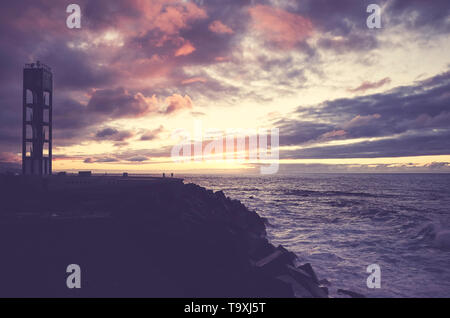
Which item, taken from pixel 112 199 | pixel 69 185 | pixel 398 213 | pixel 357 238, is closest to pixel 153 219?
pixel 112 199

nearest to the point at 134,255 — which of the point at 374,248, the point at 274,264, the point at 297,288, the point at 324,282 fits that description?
the point at 274,264

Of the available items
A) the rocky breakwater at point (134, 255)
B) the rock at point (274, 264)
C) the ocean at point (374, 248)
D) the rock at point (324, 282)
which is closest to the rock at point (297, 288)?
the rocky breakwater at point (134, 255)

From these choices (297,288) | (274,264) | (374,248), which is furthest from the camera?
(374,248)

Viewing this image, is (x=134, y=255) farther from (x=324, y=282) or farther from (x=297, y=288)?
(x=324, y=282)

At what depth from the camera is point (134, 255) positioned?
33.9ft

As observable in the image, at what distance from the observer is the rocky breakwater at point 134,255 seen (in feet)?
29.8

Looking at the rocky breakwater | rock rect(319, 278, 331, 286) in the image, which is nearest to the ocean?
rock rect(319, 278, 331, 286)

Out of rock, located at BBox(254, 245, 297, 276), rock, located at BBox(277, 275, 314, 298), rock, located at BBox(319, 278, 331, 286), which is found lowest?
rock, located at BBox(319, 278, 331, 286)

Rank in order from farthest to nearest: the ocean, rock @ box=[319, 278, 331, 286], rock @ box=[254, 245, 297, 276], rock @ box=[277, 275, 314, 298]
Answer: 1. the ocean
2. rock @ box=[319, 278, 331, 286]
3. rock @ box=[254, 245, 297, 276]
4. rock @ box=[277, 275, 314, 298]

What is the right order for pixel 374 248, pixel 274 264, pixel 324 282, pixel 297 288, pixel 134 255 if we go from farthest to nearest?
pixel 374 248
pixel 324 282
pixel 274 264
pixel 134 255
pixel 297 288

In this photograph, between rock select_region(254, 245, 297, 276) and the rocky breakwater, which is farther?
rock select_region(254, 245, 297, 276)

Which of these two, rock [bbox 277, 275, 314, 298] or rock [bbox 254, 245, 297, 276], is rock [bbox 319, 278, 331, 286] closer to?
rock [bbox 254, 245, 297, 276]

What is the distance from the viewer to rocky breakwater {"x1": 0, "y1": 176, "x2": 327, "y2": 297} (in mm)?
9094
